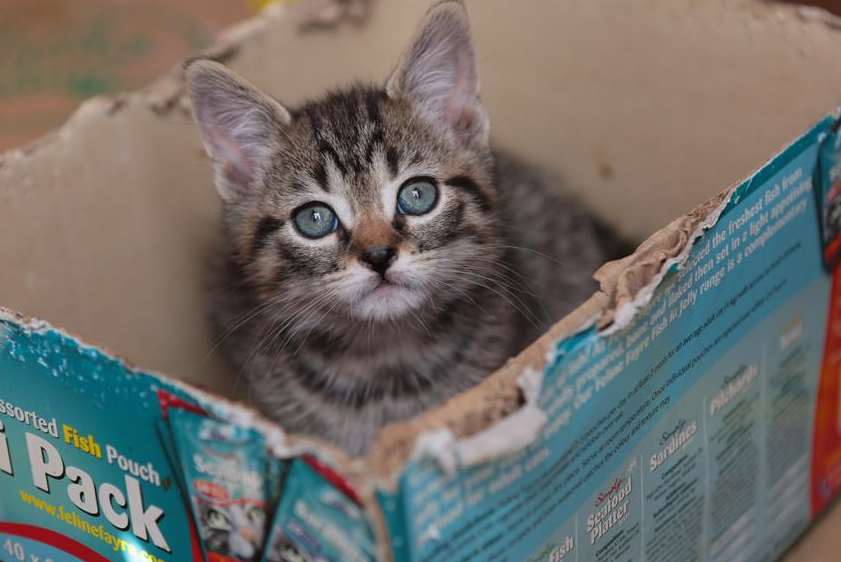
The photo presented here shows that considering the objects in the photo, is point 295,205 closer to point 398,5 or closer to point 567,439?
point 567,439

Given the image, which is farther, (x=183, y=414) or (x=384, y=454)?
(x=183, y=414)

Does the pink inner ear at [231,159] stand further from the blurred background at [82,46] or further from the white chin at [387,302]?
the blurred background at [82,46]

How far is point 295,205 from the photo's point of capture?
4.30 feet

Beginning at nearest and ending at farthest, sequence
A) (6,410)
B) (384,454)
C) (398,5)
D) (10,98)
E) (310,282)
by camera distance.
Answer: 1. (384,454)
2. (6,410)
3. (310,282)
4. (398,5)
5. (10,98)

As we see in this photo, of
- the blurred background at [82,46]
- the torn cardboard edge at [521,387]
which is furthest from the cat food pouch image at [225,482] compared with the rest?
the blurred background at [82,46]

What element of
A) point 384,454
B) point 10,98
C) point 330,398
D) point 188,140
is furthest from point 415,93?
point 10,98

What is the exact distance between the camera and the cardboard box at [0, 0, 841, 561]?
0.89 metres

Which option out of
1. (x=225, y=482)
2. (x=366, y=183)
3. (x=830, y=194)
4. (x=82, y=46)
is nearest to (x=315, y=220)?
(x=366, y=183)

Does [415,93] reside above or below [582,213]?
above

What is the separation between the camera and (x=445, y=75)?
137 cm

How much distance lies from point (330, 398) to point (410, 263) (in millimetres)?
301

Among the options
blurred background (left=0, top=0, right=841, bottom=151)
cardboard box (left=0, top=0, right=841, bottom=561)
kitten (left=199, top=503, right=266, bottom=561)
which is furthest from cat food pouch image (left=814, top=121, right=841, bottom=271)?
blurred background (left=0, top=0, right=841, bottom=151)

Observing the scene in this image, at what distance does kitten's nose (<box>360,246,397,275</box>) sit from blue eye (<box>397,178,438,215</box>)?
0.33 feet

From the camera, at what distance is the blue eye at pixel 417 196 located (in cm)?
128
